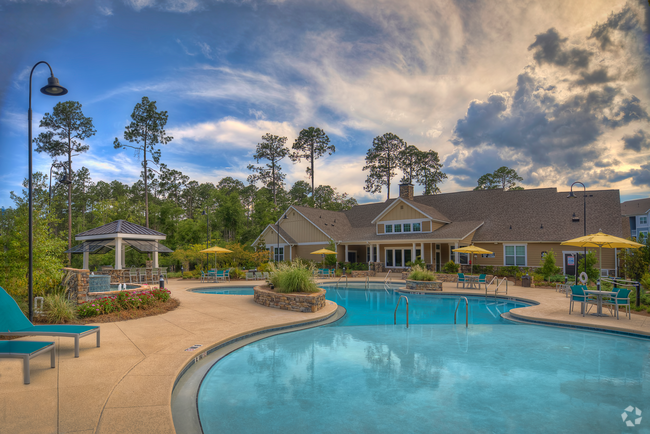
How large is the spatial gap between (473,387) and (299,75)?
64.2 feet

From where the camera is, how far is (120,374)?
5.09 meters

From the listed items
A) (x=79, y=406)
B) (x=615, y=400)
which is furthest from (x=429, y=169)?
(x=79, y=406)

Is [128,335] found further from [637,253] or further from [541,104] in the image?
[541,104]

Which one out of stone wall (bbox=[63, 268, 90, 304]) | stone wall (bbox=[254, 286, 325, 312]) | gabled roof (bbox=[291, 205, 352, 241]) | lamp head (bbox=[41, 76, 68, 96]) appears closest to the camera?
lamp head (bbox=[41, 76, 68, 96])

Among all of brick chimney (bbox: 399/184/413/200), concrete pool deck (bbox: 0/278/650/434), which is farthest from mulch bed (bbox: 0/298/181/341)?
brick chimney (bbox: 399/184/413/200)

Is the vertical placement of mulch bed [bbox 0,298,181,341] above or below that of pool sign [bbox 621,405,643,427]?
above

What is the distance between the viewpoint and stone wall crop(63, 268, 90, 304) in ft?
32.7

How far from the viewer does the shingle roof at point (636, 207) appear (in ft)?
141

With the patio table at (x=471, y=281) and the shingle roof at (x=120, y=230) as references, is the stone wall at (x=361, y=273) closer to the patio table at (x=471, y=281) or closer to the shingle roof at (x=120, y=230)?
the patio table at (x=471, y=281)

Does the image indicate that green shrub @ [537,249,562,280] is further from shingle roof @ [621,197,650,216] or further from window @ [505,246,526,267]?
shingle roof @ [621,197,650,216]

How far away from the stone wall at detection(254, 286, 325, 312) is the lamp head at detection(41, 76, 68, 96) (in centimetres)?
813

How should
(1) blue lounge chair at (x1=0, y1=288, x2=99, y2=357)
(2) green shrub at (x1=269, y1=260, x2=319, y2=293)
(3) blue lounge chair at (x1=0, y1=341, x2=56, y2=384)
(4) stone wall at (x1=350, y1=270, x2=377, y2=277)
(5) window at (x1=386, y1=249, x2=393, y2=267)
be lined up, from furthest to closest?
(5) window at (x1=386, y1=249, x2=393, y2=267) < (4) stone wall at (x1=350, y1=270, x2=377, y2=277) < (2) green shrub at (x1=269, y1=260, x2=319, y2=293) < (1) blue lounge chair at (x1=0, y1=288, x2=99, y2=357) < (3) blue lounge chair at (x1=0, y1=341, x2=56, y2=384)

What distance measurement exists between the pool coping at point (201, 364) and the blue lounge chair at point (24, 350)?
6.20ft

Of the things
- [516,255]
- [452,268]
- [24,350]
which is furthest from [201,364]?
[516,255]
